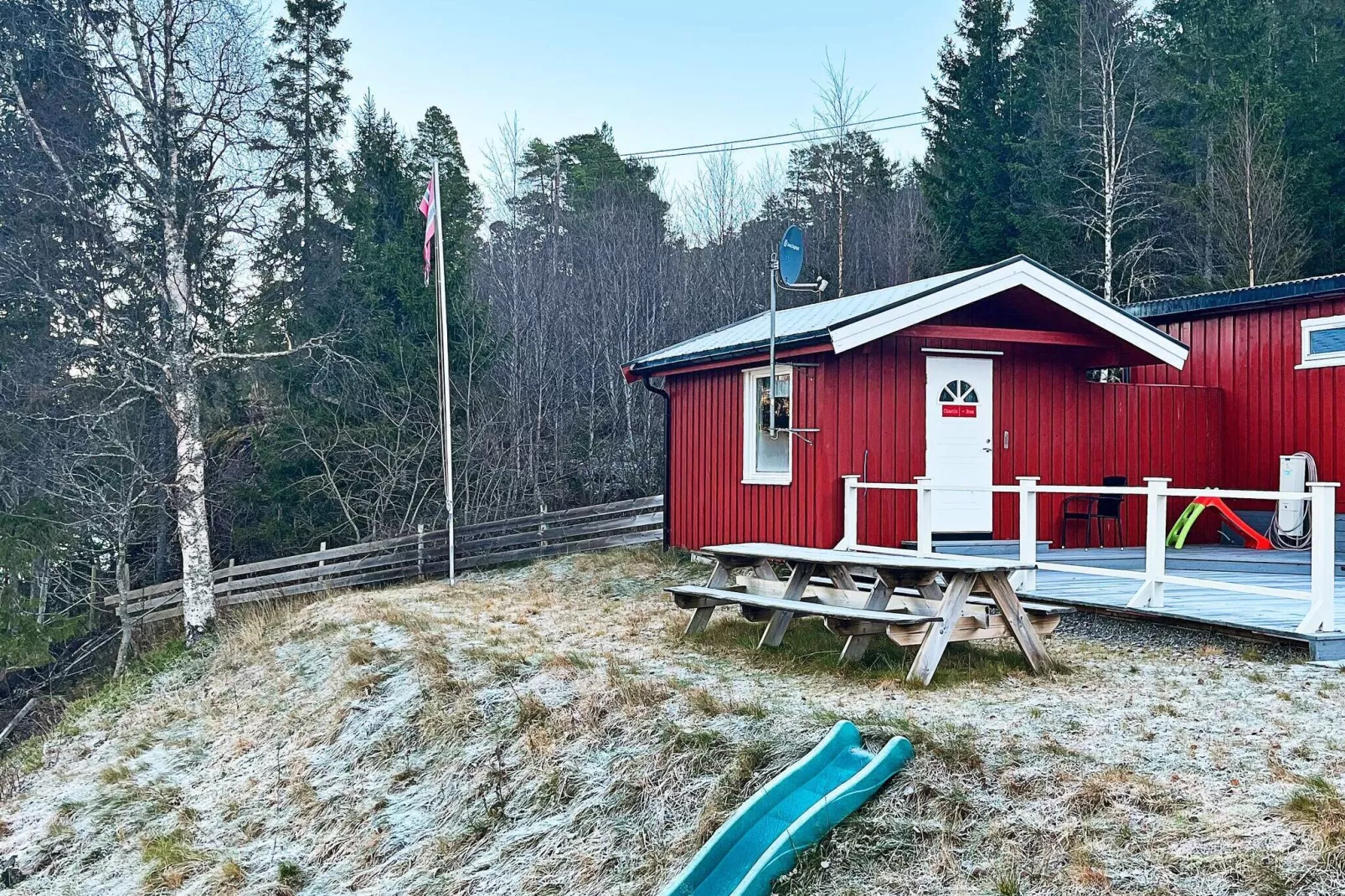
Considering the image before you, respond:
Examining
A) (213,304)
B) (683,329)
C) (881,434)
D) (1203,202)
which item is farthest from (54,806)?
(1203,202)

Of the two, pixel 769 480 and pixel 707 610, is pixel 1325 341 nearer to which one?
pixel 769 480

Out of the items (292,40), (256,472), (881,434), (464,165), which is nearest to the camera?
(881,434)

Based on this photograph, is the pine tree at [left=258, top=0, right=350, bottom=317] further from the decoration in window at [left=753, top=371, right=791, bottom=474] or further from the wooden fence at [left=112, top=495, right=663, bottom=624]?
the decoration in window at [left=753, top=371, right=791, bottom=474]

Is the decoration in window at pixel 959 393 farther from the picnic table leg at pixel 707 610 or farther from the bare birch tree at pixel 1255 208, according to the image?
the bare birch tree at pixel 1255 208

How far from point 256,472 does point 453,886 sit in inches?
636

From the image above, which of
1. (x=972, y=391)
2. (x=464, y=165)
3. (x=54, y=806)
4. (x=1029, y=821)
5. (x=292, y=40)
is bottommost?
(x=54, y=806)

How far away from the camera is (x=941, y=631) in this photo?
18.0ft

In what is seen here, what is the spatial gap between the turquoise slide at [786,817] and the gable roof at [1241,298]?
318 inches

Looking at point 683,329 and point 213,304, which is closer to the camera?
point 213,304

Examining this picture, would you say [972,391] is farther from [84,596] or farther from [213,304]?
[84,596]

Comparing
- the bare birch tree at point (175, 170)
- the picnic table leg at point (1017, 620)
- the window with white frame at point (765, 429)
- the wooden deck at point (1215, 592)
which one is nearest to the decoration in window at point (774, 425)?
the window with white frame at point (765, 429)

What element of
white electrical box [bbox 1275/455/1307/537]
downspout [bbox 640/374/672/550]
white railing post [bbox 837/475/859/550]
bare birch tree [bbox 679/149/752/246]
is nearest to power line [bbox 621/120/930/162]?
bare birch tree [bbox 679/149/752/246]

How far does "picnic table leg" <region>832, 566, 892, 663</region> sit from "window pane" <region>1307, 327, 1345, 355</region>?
6836mm

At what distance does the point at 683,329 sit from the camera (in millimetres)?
23828
